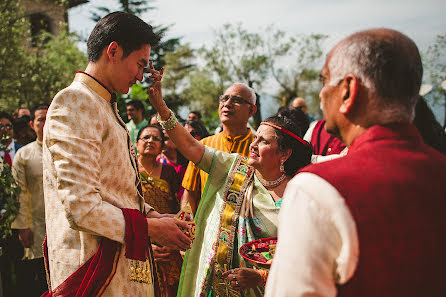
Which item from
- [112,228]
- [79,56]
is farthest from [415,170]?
[79,56]

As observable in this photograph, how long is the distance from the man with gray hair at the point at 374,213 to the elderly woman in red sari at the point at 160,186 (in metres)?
3.32

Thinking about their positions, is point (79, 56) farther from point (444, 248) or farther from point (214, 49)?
point (214, 49)

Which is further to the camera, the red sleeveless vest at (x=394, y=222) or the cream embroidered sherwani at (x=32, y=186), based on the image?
the cream embroidered sherwani at (x=32, y=186)

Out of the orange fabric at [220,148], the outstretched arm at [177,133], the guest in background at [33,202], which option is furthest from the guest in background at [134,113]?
the outstretched arm at [177,133]

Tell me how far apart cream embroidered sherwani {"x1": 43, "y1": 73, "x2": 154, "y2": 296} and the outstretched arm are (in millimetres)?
614

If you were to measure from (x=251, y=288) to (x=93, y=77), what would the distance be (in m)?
1.79

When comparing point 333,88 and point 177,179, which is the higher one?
point 333,88

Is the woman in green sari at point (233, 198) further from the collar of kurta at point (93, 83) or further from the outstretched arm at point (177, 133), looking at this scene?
the collar of kurta at point (93, 83)

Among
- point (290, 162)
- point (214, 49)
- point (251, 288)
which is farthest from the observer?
point (214, 49)

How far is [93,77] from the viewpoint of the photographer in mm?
2213

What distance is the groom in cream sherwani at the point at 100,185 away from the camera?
72.7 inches

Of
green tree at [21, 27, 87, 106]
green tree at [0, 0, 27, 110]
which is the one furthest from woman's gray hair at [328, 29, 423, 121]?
green tree at [21, 27, 87, 106]

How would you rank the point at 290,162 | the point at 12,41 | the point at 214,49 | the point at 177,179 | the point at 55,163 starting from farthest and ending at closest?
the point at 214,49 → the point at 12,41 → the point at 177,179 → the point at 290,162 → the point at 55,163

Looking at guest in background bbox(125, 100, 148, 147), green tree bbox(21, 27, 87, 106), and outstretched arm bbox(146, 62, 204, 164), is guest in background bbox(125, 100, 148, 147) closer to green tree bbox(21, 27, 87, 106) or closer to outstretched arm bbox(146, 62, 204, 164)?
outstretched arm bbox(146, 62, 204, 164)
